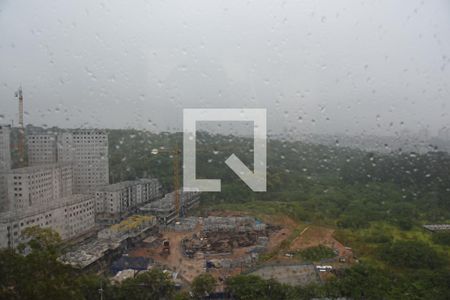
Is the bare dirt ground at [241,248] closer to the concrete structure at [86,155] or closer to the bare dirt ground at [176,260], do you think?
the bare dirt ground at [176,260]

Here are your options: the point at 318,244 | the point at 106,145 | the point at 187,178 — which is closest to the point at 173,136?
the point at 106,145

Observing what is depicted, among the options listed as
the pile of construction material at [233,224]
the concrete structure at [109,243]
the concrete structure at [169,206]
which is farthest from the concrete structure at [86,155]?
the pile of construction material at [233,224]

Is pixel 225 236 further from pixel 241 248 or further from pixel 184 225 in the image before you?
pixel 184 225

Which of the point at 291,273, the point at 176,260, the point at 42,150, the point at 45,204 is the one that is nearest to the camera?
the point at 291,273

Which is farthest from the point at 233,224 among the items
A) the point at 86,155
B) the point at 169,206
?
the point at 86,155

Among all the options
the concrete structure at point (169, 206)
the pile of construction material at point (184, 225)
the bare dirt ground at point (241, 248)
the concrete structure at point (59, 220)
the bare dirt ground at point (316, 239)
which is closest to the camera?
the concrete structure at point (59, 220)

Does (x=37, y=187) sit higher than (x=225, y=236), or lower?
higher
